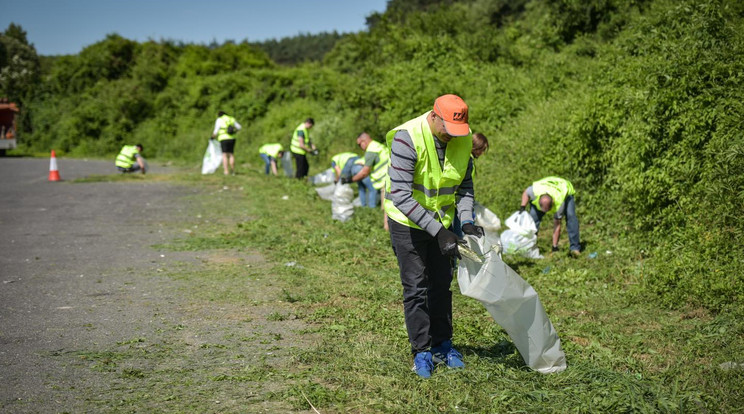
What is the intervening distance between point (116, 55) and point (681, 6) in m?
34.7

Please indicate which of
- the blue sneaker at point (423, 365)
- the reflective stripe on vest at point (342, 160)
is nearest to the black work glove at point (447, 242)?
the blue sneaker at point (423, 365)

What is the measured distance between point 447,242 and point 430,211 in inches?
12.7

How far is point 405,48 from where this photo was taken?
17469 millimetres

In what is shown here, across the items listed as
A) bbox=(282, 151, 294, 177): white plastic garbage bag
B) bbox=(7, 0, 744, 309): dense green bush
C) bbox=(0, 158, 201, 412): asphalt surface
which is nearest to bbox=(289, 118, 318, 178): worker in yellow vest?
bbox=(282, 151, 294, 177): white plastic garbage bag

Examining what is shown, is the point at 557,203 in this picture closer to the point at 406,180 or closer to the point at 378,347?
the point at 378,347

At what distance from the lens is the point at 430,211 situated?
418 centimetres

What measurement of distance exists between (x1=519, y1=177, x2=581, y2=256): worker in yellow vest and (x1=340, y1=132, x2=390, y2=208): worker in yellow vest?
2.33m

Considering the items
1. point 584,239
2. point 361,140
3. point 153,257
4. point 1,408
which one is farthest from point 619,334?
point 361,140

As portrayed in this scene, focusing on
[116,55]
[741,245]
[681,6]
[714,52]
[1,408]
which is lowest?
[1,408]

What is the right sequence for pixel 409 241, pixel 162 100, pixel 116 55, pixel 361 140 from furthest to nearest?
1. pixel 116 55
2. pixel 162 100
3. pixel 361 140
4. pixel 409 241

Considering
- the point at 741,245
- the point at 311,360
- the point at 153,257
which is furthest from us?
the point at 153,257

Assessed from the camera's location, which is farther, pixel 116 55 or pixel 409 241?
pixel 116 55

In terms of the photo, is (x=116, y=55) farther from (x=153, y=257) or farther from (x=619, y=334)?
(x=619, y=334)

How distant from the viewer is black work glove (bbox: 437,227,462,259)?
392cm
